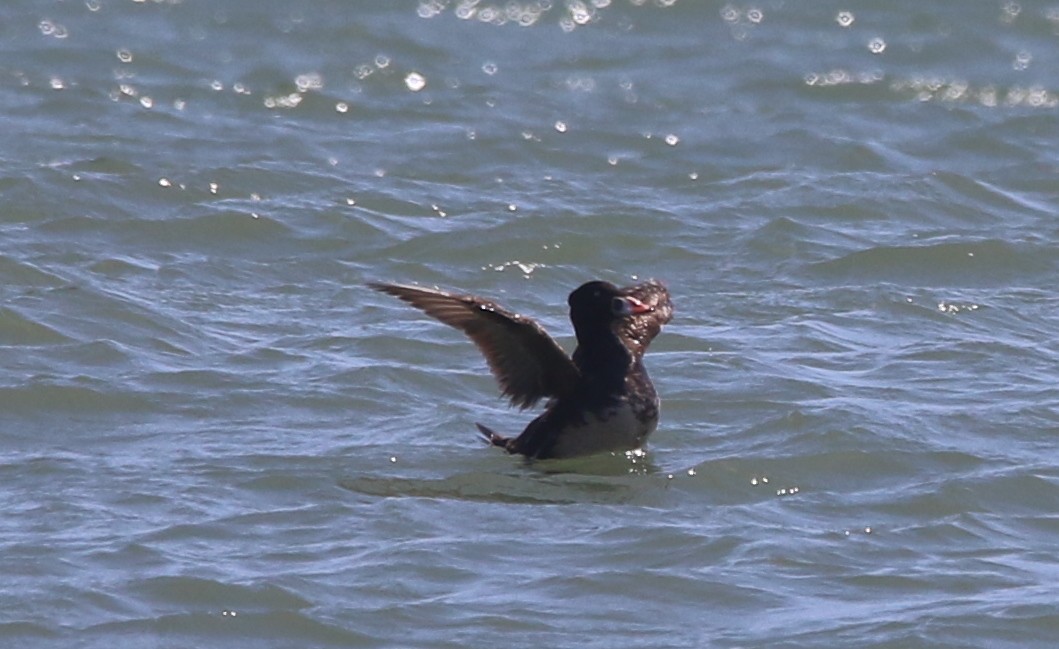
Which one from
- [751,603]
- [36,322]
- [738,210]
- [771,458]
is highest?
[738,210]

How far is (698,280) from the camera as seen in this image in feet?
38.0

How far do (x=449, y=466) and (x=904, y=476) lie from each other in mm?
1763

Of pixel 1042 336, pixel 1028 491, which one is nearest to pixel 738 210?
pixel 1042 336

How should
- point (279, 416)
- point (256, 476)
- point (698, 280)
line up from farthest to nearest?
point (698, 280) < point (279, 416) < point (256, 476)

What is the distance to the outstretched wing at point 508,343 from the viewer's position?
27.9 ft

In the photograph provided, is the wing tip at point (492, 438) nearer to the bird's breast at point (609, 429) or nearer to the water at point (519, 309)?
the water at point (519, 309)

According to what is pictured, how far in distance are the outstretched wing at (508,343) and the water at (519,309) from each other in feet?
1.14

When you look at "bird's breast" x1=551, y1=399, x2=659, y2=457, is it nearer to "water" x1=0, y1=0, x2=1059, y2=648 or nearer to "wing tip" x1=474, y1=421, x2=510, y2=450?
"water" x1=0, y1=0, x2=1059, y2=648

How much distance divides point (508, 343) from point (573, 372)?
13.0 inches

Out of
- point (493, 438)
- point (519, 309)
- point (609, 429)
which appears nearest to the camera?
point (609, 429)

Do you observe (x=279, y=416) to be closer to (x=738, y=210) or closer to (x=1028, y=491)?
(x=1028, y=491)

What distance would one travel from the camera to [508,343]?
8797 millimetres

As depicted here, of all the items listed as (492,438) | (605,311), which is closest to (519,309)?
(605,311)

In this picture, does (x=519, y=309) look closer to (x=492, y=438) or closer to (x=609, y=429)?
(x=492, y=438)
